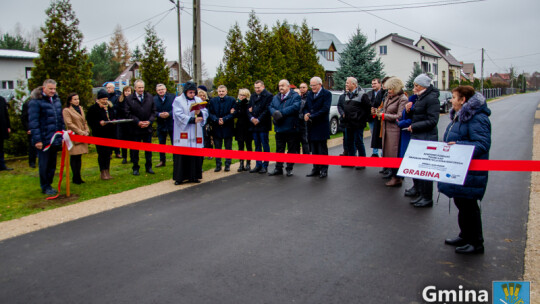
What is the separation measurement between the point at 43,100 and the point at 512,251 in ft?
26.3

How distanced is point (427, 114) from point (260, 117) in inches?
160

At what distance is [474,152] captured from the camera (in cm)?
450

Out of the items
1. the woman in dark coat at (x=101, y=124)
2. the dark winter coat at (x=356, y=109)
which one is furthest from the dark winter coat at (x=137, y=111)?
the dark winter coat at (x=356, y=109)

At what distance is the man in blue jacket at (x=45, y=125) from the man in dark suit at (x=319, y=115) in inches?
200

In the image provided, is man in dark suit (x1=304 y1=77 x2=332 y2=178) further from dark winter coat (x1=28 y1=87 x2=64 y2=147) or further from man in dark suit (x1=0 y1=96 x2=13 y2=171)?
man in dark suit (x1=0 y1=96 x2=13 y2=171)

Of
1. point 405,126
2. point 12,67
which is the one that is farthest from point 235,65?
point 12,67

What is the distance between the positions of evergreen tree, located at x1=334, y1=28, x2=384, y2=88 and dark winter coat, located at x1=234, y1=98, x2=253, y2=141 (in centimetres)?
2460

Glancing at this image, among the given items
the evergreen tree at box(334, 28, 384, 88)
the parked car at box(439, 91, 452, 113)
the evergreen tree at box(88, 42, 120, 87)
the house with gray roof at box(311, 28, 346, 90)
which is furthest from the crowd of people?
the evergreen tree at box(88, 42, 120, 87)

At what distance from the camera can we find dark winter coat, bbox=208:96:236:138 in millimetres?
9914

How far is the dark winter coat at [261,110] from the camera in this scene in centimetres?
960

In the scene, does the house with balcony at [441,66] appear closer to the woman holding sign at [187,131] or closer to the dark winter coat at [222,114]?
the dark winter coat at [222,114]

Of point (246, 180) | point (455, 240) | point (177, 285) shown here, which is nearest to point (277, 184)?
point (246, 180)

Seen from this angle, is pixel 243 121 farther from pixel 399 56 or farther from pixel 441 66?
pixel 441 66

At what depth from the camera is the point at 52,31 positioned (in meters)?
12.1
